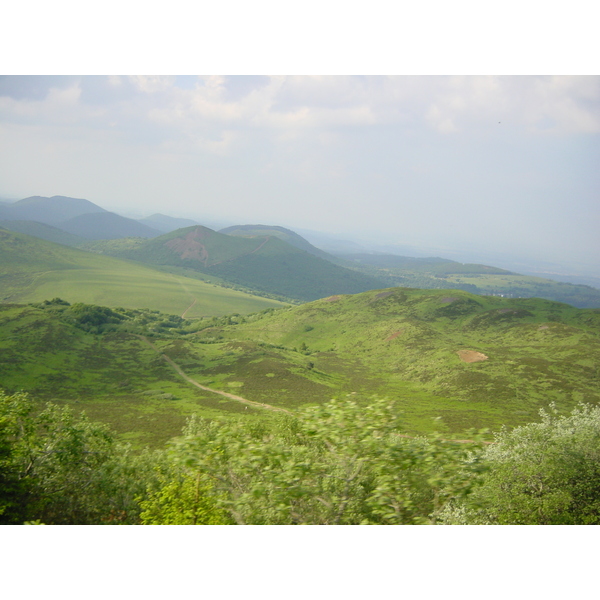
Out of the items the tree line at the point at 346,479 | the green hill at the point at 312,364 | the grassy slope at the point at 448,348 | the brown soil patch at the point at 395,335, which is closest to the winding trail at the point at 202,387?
the green hill at the point at 312,364

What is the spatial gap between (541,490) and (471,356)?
9935cm

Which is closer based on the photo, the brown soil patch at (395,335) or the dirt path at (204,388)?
the dirt path at (204,388)

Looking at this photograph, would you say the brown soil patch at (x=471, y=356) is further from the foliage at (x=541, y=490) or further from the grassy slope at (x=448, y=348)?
the foliage at (x=541, y=490)

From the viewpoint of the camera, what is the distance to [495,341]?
128 meters

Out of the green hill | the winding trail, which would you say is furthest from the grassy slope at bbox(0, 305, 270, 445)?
the winding trail

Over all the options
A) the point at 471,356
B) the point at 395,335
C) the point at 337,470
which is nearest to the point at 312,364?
the point at 395,335

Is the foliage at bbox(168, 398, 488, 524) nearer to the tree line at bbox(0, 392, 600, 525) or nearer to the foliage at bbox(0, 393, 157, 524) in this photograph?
the tree line at bbox(0, 392, 600, 525)

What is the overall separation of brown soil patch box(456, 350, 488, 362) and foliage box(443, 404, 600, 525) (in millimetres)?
94671

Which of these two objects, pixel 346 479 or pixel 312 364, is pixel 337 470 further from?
pixel 312 364


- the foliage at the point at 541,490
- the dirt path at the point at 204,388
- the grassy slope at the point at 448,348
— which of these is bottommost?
the dirt path at the point at 204,388

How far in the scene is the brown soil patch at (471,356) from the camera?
333ft

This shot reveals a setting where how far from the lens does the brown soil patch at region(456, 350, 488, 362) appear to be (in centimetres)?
10162

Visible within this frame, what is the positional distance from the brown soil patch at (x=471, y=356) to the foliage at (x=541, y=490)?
311 ft

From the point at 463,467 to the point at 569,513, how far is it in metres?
4.31
